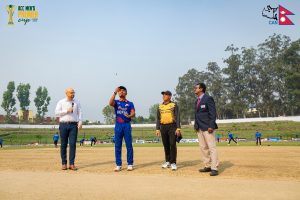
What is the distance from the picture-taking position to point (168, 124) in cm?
788

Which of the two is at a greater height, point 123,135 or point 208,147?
point 123,135

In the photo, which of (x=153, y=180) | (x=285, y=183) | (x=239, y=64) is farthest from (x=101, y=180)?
(x=239, y=64)

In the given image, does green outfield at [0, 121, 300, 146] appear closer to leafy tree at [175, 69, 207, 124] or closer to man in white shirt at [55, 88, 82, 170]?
man in white shirt at [55, 88, 82, 170]

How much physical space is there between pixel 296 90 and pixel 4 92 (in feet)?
296

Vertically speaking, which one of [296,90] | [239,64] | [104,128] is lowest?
[104,128]

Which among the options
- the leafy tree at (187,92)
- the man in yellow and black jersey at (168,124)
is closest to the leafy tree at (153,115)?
the leafy tree at (187,92)

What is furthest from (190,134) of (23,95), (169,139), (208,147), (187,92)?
(23,95)

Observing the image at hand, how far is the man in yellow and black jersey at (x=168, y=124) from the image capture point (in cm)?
776

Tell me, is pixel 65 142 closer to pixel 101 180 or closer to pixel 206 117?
pixel 101 180

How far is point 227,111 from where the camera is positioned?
100m

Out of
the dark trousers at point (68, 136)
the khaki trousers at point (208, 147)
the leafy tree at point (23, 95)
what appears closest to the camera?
the khaki trousers at point (208, 147)

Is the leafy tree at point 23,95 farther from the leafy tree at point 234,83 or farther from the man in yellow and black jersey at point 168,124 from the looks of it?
the man in yellow and black jersey at point 168,124

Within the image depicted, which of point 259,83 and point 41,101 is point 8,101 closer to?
point 41,101

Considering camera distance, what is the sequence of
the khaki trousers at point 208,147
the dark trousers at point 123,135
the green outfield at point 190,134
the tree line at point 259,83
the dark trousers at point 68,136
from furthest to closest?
the tree line at point 259,83 → the green outfield at point 190,134 → the dark trousers at point 68,136 → the dark trousers at point 123,135 → the khaki trousers at point 208,147
